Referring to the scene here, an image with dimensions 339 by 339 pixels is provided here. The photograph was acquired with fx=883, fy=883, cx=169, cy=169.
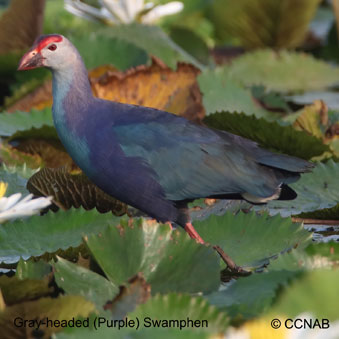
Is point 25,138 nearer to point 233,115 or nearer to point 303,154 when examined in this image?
point 233,115

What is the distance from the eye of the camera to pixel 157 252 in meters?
1.50

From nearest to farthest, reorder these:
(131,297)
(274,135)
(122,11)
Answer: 1. (131,297)
2. (274,135)
3. (122,11)

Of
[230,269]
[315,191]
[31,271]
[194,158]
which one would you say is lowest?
[315,191]

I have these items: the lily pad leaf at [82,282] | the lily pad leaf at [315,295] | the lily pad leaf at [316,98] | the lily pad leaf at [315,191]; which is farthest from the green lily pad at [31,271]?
the lily pad leaf at [316,98]

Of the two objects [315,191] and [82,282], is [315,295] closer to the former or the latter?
[82,282]

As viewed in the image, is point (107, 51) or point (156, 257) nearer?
point (156, 257)

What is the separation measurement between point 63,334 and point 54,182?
3.11 feet

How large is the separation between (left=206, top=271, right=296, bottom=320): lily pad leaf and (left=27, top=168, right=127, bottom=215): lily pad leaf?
75 centimetres

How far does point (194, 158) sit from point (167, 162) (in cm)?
6

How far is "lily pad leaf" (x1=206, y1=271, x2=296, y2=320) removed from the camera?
1292 millimetres

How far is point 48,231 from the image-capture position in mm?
1869

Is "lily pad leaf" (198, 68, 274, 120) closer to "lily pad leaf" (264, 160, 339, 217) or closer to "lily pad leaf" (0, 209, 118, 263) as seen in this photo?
"lily pad leaf" (264, 160, 339, 217)

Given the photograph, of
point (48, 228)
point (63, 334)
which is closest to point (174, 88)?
point (48, 228)

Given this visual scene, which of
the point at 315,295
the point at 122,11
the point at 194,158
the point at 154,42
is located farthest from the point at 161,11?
the point at 315,295
